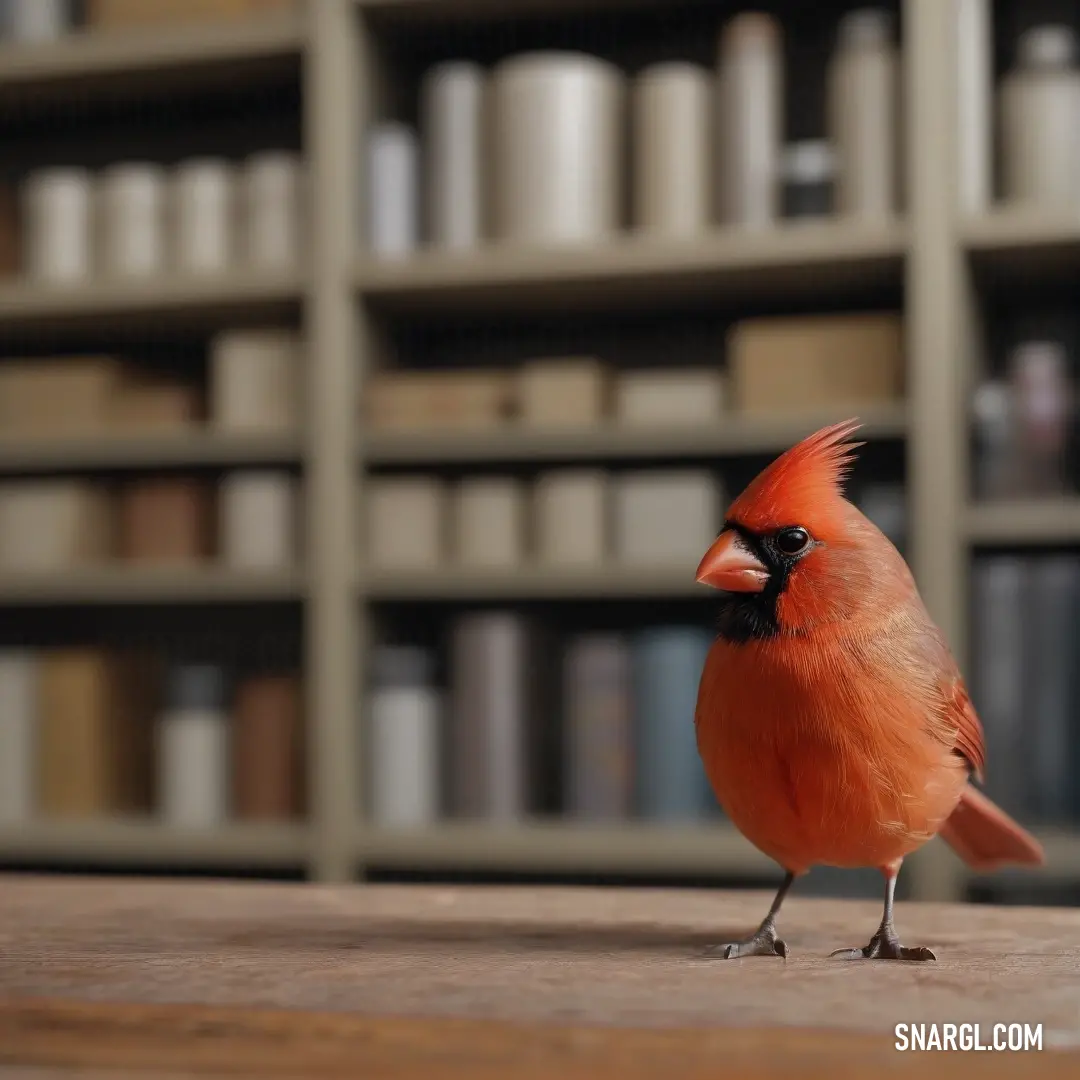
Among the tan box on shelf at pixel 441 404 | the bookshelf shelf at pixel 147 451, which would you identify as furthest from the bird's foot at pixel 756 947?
the bookshelf shelf at pixel 147 451

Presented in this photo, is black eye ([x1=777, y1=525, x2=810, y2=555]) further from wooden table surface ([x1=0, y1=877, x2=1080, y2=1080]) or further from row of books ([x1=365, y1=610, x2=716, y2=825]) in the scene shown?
row of books ([x1=365, y1=610, x2=716, y2=825])

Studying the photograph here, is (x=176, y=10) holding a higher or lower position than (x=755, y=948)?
higher

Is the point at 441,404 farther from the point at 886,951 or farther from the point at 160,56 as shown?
the point at 886,951

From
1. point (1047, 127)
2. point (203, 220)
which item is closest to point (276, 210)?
point (203, 220)

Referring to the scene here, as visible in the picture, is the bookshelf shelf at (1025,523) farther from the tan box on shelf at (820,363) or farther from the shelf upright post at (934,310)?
the tan box on shelf at (820,363)

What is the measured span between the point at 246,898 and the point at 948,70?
1389 mm

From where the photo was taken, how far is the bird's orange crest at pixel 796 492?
0.73 m

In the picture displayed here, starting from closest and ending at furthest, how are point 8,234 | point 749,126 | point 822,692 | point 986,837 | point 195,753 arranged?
point 822,692 → point 986,837 → point 749,126 → point 195,753 → point 8,234

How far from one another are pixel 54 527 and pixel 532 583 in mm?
773

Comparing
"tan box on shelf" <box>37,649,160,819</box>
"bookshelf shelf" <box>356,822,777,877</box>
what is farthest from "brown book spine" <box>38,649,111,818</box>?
"bookshelf shelf" <box>356,822,777,877</box>

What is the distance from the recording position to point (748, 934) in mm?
801

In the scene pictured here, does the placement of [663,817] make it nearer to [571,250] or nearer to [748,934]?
[571,250]

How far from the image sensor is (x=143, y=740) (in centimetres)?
220

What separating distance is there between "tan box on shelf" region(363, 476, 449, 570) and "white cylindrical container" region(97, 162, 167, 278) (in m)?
0.52
